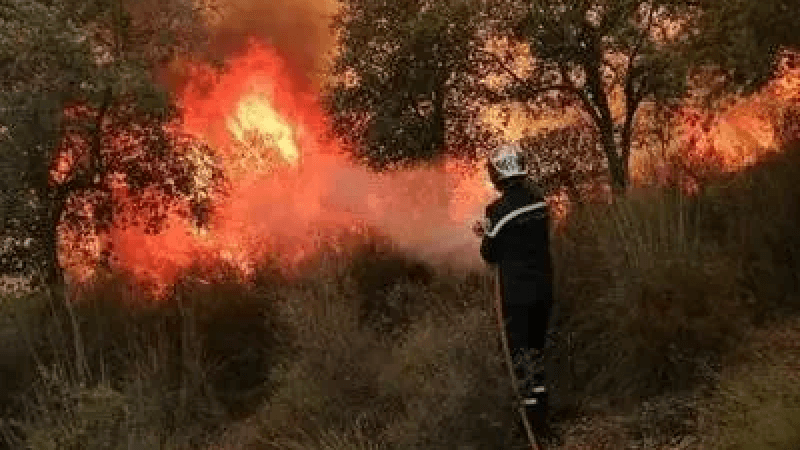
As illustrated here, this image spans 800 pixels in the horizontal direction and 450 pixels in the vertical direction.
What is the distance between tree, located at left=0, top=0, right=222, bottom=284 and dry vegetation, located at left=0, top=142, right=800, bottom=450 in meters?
2.65

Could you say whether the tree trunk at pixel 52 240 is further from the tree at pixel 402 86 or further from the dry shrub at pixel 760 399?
the dry shrub at pixel 760 399

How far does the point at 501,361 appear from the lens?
812cm

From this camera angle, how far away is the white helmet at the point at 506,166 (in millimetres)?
8070

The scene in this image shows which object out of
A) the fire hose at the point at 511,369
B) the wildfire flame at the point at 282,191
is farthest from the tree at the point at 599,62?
the fire hose at the point at 511,369

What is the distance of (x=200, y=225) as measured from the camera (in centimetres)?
1628

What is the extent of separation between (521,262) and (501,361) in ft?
2.41

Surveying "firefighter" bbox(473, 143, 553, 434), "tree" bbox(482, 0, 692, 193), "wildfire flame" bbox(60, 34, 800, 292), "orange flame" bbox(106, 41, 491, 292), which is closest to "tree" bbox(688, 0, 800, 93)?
"wildfire flame" bbox(60, 34, 800, 292)

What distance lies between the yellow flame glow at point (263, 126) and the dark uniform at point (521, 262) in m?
10.6

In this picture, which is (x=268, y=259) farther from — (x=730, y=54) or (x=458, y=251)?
(x=730, y=54)

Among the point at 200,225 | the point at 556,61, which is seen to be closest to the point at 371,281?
the point at 200,225

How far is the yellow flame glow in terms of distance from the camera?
18316 millimetres

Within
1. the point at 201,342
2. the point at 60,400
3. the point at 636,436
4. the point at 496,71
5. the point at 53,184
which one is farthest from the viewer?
the point at 496,71

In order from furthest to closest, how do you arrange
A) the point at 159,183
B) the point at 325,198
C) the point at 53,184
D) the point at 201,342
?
the point at 325,198
the point at 159,183
the point at 53,184
the point at 201,342

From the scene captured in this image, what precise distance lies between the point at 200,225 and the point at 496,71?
195 inches
